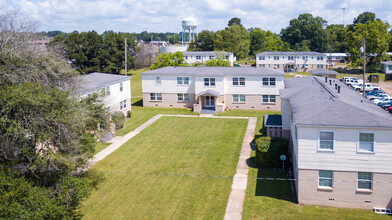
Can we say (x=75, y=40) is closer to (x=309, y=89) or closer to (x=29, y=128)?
(x=309, y=89)

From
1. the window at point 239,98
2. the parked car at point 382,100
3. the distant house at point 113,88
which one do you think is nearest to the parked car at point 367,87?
the parked car at point 382,100

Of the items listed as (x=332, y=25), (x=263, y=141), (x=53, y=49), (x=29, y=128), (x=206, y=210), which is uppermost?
(x=332, y=25)

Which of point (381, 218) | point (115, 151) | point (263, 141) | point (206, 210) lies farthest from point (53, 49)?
point (381, 218)

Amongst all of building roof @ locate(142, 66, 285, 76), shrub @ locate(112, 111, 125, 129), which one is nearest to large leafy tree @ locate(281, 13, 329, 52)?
building roof @ locate(142, 66, 285, 76)

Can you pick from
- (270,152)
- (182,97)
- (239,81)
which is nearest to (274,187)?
(270,152)

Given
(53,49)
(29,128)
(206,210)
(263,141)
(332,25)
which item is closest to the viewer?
(29,128)

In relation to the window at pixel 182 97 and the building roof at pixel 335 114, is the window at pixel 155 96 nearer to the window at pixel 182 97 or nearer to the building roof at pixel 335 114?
the window at pixel 182 97

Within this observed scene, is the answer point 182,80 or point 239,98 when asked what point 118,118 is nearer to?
point 182,80

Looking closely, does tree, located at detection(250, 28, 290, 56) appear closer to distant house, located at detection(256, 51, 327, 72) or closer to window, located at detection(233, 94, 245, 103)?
distant house, located at detection(256, 51, 327, 72)
